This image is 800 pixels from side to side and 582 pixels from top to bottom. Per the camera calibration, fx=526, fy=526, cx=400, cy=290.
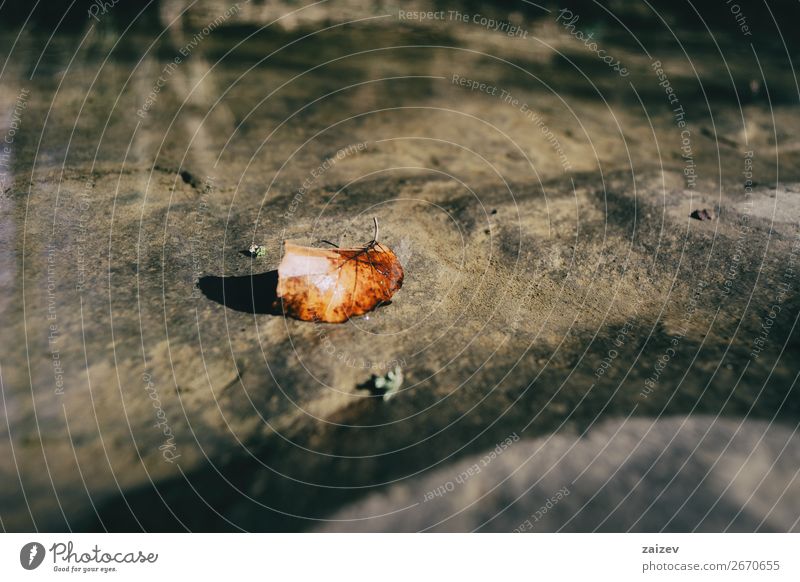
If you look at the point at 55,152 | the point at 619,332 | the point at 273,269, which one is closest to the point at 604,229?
the point at 619,332

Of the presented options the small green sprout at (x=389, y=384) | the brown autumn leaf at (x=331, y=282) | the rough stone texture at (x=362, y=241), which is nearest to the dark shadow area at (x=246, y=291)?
the rough stone texture at (x=362, y=241)

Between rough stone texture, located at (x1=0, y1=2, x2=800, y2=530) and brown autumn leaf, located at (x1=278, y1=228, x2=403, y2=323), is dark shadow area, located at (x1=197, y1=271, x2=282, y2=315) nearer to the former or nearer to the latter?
rough stone texture, located at (x1=0, y1=2, x2=800, y2=530)

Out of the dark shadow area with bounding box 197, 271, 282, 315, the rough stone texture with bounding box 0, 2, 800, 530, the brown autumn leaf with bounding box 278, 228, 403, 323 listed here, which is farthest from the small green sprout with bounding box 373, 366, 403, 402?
the dark shadow area with bounding box 197, 271, 282, 315

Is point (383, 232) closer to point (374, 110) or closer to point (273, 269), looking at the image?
point (273, 269)

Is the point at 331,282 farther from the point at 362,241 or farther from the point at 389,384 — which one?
the point at 362,241

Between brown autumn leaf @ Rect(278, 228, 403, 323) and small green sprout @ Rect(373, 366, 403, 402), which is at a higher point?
brown autumn leaf @ Rect(278, 228, 403, 323)

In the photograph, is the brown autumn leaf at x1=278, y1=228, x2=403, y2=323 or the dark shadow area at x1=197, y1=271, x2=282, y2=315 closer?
the brown autumn leaf at x1=278, y1=228, x2=403, y2=323

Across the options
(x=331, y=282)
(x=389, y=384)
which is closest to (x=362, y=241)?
(x=331, y=282)
